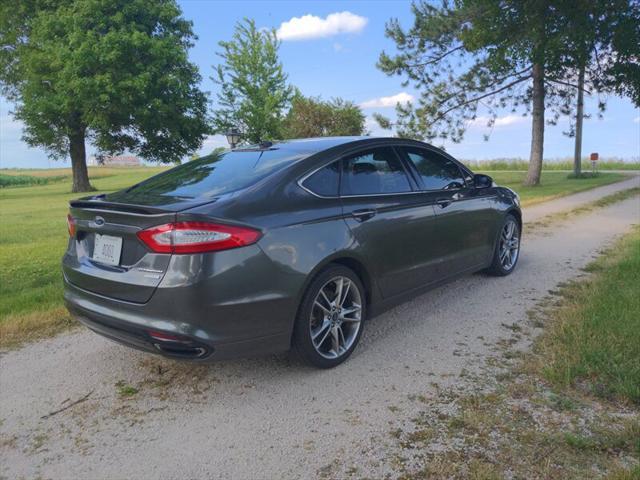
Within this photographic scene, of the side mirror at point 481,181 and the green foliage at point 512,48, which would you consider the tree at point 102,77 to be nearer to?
the green foliage at point 512,48

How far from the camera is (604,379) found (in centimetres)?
319

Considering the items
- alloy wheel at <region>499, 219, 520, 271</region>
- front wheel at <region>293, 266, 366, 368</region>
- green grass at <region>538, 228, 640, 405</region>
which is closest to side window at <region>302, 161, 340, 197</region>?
front wheel at <region>293, 266, 366, 368</region>

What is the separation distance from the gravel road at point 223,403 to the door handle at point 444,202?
1010 millimetres

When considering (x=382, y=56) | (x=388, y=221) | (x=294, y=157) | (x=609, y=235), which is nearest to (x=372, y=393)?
(x=388, y=221)

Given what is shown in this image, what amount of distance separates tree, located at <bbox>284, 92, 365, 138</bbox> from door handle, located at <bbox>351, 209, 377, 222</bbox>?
104ft

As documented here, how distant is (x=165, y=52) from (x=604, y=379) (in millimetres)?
28761

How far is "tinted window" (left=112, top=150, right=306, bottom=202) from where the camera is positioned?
134 inches

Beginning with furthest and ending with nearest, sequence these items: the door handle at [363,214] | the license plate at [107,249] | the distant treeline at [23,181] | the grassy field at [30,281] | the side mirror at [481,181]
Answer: the distant treeline at [23,181] → the side mirror at [481,181] → the grassy field at [30,281] → the door handle at [363,214] → the license plate at [107,249]

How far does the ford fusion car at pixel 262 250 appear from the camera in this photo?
2.91 meters

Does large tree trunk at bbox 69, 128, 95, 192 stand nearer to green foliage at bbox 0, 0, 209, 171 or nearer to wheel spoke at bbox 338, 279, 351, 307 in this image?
green foliage at bbox 0, 0, 209, 171

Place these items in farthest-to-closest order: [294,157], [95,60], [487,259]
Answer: [95,60]
[487,259]
[294,157]

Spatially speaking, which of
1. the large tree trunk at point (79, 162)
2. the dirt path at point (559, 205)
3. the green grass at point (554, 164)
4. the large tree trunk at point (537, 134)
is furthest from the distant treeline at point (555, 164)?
the large tree trunk at point (79, 162)

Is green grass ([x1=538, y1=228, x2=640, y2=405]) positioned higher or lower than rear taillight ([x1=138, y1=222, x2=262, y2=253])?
lower

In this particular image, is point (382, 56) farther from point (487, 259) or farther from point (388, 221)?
point (388, 221)
